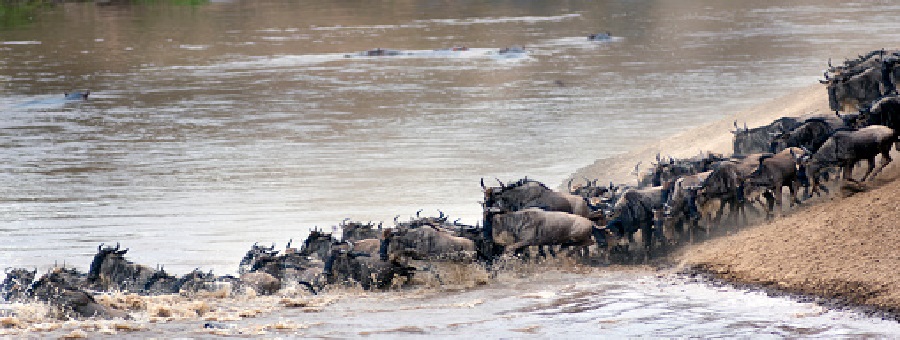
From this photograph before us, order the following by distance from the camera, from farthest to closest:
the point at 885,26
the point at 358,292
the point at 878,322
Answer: the point at 885,26 → the point at 358,292 → the point at 878,322

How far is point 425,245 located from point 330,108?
1826cm

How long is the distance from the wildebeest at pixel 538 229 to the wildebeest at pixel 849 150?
2.62 metres

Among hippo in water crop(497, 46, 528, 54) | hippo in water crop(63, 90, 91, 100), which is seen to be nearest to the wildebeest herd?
hippo in water crop(63, 90, 91, 100)

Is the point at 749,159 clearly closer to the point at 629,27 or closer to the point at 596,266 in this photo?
the point at 596,266

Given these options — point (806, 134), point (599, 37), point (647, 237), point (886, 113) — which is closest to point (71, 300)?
point (647, 237)

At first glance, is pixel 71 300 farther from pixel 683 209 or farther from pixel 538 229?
pixel 683 209

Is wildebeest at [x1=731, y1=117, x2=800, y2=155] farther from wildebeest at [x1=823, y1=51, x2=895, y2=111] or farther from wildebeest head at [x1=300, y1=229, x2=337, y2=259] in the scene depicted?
wildebeest head at [x1=300, y1=229, x2=337, y2=259]

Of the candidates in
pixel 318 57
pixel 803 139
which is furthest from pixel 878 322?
pixel 318 57

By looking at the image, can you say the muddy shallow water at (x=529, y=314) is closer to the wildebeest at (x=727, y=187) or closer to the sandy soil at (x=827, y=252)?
the sandy soil at (x=827, y=252)

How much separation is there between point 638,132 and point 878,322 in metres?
15.1

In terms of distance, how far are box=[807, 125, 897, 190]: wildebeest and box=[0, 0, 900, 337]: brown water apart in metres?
2.86

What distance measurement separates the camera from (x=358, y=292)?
1255 centimetres

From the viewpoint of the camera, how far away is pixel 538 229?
12.8 m

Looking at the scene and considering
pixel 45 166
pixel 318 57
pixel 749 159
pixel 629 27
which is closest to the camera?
pixel 749 159
